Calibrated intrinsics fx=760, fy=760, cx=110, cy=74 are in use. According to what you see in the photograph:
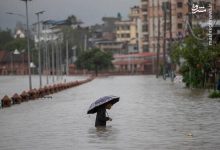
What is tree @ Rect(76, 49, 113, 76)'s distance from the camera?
541 ft

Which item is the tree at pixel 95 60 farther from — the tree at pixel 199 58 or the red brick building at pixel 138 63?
the tree at pixel 199 58

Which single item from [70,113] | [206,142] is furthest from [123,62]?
[206,142]

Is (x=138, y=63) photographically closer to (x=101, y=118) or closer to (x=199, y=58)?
(x=199, y=58)

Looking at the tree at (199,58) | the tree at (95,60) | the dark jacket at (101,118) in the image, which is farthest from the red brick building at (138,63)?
the dark jacket at (101,118)

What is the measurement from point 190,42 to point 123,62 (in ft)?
468

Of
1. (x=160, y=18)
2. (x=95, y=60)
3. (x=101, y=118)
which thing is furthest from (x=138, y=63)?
(x=101, y=118)

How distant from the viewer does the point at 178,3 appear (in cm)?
17250

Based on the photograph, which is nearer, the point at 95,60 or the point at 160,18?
the point at 95,60

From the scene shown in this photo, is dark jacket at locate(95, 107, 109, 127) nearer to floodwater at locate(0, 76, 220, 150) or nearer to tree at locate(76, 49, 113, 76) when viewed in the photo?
floodwater at locate(0, 76, 220, 150)

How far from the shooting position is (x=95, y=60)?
165m

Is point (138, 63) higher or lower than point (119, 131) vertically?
lower

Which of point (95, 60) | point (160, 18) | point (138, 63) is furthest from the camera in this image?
point (138, 63)

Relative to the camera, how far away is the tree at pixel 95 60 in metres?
165

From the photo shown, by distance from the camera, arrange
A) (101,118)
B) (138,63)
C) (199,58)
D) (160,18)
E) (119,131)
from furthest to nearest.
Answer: (138,63) < (160,18) < (199,58) < (101,118) < (119,131)
